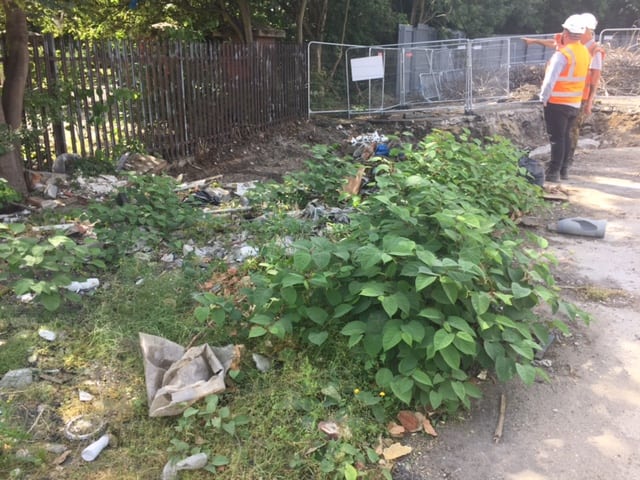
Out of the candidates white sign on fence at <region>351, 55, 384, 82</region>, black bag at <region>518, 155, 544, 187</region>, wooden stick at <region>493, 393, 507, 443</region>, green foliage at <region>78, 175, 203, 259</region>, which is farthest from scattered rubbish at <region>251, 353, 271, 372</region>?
white sign on fence at <region>351, 55, 384, 82</region>

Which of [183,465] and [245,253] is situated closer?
[183,465]

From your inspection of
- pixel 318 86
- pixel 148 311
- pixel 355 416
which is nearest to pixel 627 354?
pixel 355 416

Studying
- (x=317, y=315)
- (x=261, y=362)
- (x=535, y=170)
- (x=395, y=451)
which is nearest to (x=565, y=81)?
(x=535, y=170)

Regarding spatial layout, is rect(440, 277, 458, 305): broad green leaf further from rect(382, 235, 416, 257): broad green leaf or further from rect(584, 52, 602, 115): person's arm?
Result: rect(584, 52, 602, 115): person's arm

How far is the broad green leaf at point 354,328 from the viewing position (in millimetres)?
2845

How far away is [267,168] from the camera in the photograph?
9562 mm

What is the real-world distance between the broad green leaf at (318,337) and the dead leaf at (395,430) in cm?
54

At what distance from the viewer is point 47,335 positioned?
3471mm

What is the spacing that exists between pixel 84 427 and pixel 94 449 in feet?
0.59

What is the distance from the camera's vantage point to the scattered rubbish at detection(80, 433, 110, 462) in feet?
8.52

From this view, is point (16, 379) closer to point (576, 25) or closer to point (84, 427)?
point (84, 427)

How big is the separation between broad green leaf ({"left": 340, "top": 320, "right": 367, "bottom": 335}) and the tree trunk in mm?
5102

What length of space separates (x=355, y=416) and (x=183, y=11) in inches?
488

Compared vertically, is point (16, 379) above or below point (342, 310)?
below
